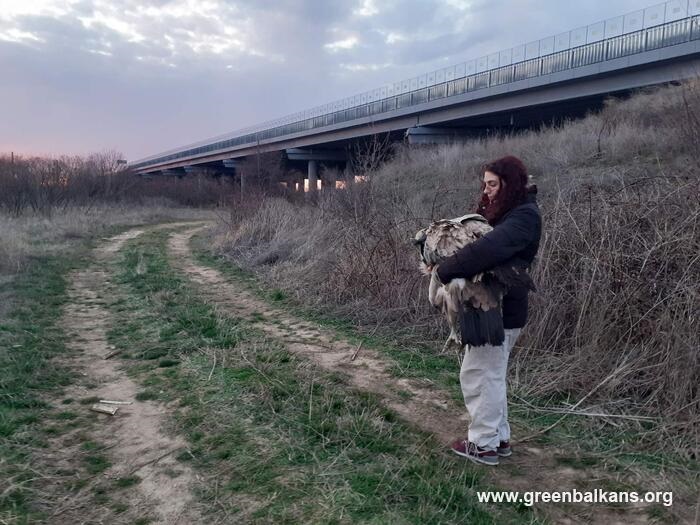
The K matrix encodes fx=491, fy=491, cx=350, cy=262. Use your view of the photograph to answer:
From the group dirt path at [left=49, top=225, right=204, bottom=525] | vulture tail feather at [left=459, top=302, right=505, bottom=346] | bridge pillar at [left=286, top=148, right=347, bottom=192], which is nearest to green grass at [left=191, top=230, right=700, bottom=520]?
vulture tail feather at [left=459, top=302, right=505, bottom=346]

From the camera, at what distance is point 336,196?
37.9ft

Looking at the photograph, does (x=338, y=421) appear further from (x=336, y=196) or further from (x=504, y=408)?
(x=336, y=196)

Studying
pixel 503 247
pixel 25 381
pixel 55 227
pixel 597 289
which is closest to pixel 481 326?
pixel 503 247

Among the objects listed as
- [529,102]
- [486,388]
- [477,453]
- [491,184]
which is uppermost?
[529,102]

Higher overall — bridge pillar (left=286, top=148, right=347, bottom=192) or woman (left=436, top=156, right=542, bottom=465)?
Result: bridge pillar (left=286, top=148, right=347, bottom=192)

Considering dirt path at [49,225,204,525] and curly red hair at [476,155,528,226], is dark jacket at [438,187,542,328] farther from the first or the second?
dirt path at [49,225,204,525]

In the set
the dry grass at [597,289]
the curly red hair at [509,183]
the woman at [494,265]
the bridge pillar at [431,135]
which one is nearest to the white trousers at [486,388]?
the woman at [494,265]

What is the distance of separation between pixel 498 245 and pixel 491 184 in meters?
0.45

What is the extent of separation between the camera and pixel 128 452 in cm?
337

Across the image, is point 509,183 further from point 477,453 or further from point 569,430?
point 569,430

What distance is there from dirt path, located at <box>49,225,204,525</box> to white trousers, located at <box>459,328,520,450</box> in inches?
68.8

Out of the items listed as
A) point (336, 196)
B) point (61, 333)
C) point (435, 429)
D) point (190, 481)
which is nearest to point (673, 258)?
point (435, 429)

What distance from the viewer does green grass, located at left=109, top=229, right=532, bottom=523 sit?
270cm

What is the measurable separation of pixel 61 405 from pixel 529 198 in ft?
13.2
